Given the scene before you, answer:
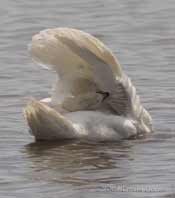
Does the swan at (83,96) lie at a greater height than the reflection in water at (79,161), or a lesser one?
greater

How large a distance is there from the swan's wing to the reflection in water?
0.52 meters

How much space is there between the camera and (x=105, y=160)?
1011 centimetres

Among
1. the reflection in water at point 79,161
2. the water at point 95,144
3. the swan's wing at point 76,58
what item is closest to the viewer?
the water at point 95,144

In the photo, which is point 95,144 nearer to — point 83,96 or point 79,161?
point 83,96

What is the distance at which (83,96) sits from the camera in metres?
10.8

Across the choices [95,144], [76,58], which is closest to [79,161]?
[95,144]

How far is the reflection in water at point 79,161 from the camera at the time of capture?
933 centimetres

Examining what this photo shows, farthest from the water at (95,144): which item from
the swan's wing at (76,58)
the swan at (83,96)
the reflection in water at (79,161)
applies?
the swan's wing at (76,58)

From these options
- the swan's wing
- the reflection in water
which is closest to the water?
the reflection in water

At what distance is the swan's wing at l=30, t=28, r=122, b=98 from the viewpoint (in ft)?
33.7

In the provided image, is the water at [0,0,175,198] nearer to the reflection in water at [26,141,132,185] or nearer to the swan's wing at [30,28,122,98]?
the reflection in water at [26,141,132,185]

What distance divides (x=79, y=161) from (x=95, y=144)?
0.63 m

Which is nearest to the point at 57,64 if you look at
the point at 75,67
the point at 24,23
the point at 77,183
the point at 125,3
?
the point at 75,67

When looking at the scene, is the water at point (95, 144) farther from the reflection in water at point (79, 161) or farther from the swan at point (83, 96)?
the swan at point (83, 96)
